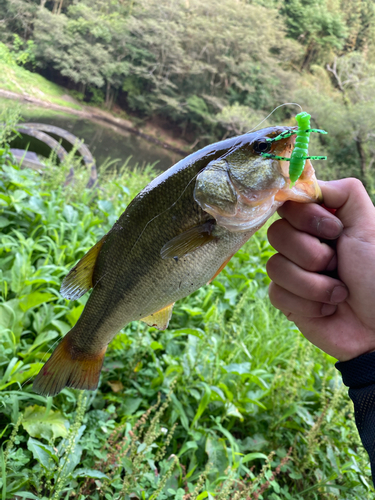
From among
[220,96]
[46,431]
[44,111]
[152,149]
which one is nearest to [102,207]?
[46,431]

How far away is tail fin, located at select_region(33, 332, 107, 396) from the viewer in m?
1.11

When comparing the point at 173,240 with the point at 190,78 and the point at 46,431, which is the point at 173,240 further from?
the point at 190,78

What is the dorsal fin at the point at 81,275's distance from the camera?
1105mm

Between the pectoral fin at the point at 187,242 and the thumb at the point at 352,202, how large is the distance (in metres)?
0.46

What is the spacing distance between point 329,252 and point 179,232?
0.55 metres

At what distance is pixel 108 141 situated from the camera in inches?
840

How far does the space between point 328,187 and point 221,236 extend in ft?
1.47

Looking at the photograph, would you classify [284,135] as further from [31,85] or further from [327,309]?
[31,85]

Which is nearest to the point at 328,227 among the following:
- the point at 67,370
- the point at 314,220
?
the point at 314,220

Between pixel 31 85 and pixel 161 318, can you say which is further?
pixel 31 85

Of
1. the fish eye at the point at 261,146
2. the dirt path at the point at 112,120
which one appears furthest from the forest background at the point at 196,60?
the fish eye at the point at 261,146

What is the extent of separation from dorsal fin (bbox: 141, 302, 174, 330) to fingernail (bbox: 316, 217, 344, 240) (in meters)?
0.58

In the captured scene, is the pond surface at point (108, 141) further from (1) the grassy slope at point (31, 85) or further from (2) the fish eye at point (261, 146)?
(2) the fish eye at point (261, 146)

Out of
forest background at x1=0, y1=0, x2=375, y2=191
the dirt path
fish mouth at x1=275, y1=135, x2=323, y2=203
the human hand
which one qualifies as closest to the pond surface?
the dirt path
